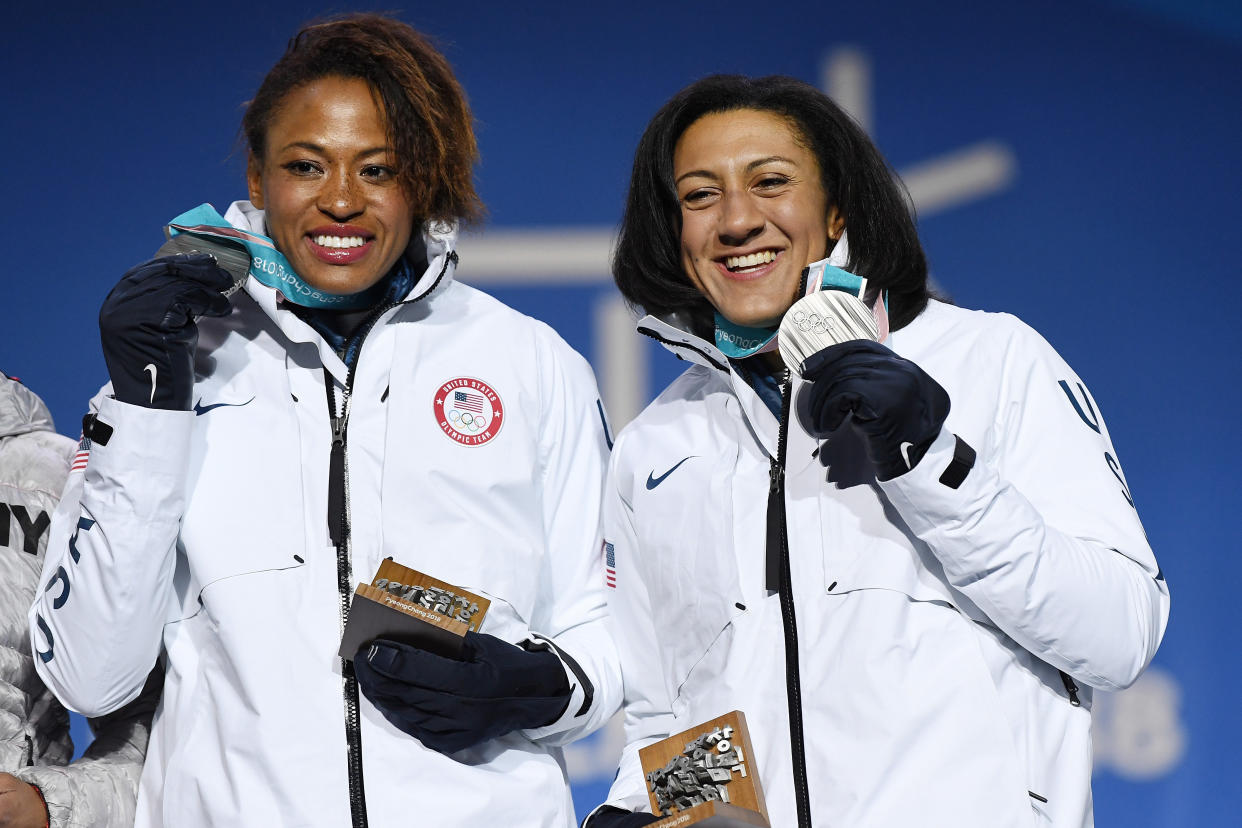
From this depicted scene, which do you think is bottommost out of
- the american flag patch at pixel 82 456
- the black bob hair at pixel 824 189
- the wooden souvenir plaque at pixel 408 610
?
the wooden souvenir plaque at pixel 408 610

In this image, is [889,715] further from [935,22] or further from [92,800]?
[935,22]

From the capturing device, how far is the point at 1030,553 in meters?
1.34

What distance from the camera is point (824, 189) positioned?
5.60 ft

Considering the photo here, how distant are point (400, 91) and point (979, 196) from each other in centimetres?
179

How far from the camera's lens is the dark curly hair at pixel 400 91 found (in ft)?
5.75

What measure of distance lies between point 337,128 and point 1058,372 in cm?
96

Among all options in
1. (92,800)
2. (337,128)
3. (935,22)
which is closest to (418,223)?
(337,128)

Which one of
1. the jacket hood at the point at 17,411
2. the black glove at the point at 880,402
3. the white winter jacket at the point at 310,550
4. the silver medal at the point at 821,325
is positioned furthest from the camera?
the jacket hood at the point at 17,411

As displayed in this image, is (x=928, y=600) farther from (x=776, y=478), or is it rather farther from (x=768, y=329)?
(x=768, y=329)

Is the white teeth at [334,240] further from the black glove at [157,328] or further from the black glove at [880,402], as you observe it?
the black glove at [880,402]

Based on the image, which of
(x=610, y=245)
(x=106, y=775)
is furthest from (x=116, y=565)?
(x=610, y=245)

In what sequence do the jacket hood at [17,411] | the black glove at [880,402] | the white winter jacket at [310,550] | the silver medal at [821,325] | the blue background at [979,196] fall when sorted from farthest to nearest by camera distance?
the blue background at [979,196], the jacket hood at [17,411], the white winter jacket at [310,550], the silver medal at [821,325], the black glove at [880,402]

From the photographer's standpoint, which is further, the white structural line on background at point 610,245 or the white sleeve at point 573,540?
the white structural line on background at point 610,245

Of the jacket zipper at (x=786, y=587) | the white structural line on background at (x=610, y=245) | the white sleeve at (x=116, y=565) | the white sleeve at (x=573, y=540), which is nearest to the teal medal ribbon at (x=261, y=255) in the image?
the white sleeve at (x=116, y=565)
